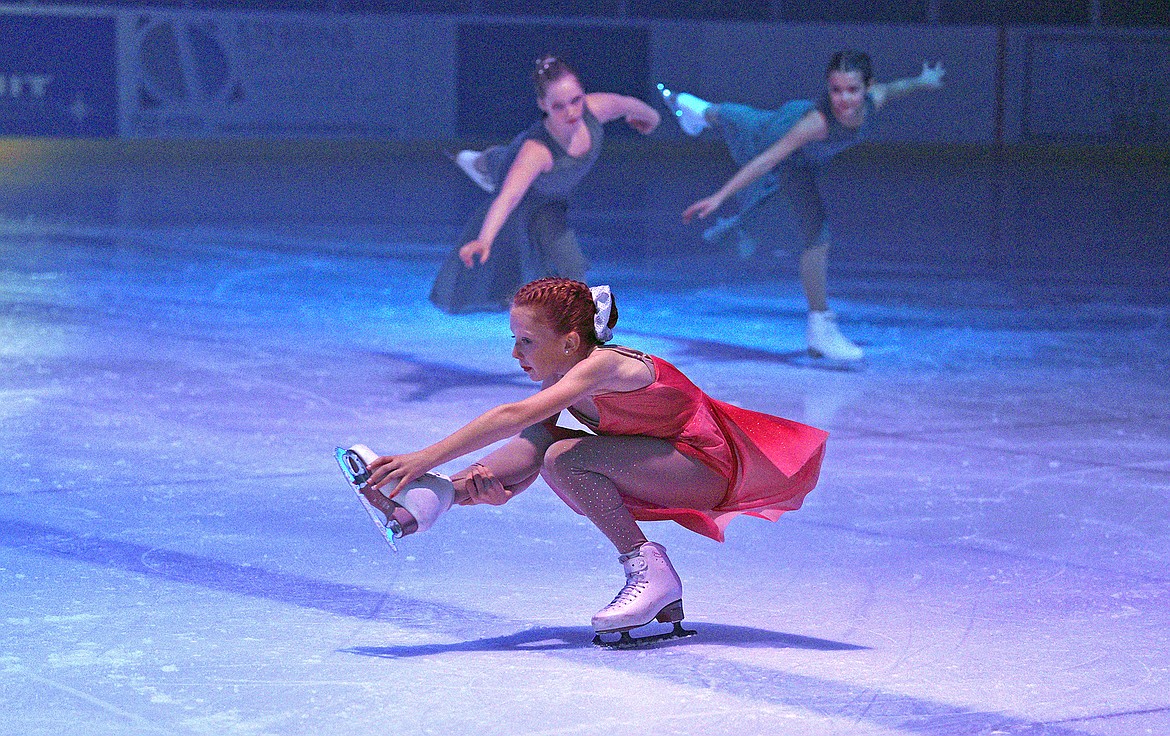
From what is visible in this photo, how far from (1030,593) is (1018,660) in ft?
1.72

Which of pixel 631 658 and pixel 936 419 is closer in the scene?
pixel 631 658

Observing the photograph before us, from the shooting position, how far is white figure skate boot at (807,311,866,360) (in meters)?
7.06

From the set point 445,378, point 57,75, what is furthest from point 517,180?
point 57,75

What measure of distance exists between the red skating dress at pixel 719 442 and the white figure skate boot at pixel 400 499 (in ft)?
1.31

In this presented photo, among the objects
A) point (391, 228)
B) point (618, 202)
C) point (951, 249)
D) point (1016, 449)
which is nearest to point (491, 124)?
point (618, 202)

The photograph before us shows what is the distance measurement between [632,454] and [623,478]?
52 mm

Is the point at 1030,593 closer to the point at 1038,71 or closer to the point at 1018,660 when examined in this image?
the point at 1018,660

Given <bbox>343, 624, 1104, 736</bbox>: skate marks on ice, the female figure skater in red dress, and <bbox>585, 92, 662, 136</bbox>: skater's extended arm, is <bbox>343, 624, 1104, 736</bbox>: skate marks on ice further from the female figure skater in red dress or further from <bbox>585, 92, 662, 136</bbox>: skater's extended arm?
<bbox>585, 92, 662, 136</bbox>: skater's extended arm

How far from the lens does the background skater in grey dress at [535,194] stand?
6367 mm

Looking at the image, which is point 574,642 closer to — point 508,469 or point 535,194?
point 508,469

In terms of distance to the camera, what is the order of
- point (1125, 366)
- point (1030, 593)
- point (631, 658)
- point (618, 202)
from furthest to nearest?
1. point (618, 202)
2. point (1125, 366)
3. point (1030, 593)
4. point (631, 658)

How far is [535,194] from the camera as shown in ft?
22.7

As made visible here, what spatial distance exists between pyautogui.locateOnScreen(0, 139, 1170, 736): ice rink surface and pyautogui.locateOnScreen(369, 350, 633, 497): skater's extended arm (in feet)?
1.33

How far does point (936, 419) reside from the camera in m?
5.89
